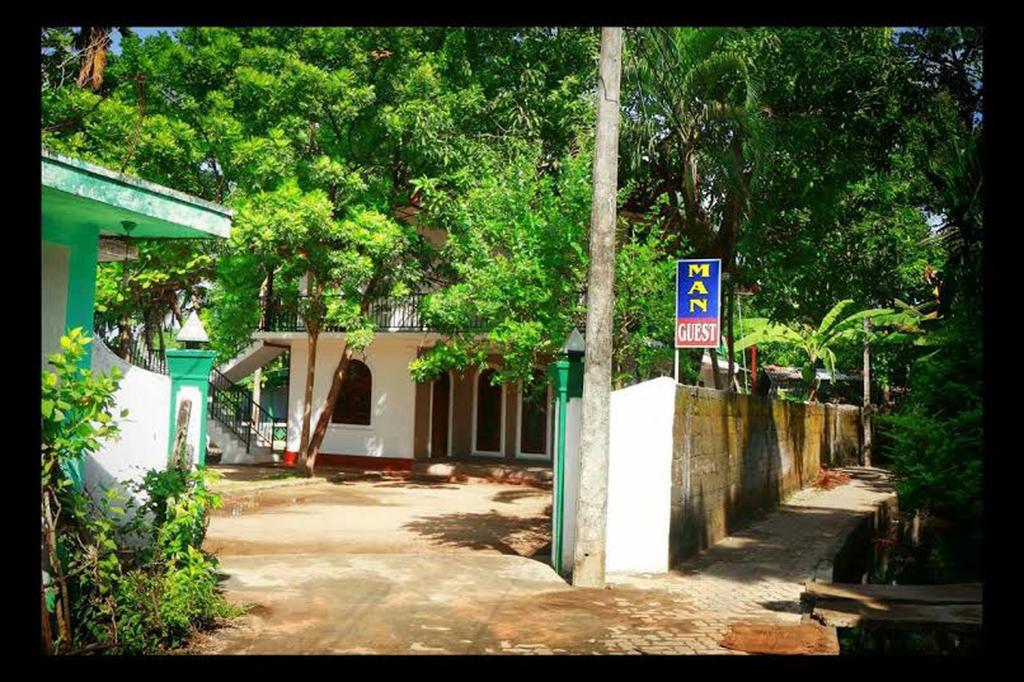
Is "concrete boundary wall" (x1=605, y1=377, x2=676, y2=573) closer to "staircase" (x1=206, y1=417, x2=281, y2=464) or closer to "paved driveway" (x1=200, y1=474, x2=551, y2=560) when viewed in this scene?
"paved driveway" (x1=200, y1=474, x2=551, y2=560)

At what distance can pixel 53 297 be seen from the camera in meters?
6.64

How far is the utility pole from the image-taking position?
8.66 metres

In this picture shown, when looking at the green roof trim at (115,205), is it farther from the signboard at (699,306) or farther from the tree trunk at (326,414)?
the tree trunk at (326,414)

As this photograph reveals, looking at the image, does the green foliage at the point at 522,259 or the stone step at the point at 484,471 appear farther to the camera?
the stone step at the point at 484,471

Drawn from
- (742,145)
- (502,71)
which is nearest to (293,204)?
(502,71)

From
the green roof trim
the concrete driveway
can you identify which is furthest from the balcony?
the green roof trim

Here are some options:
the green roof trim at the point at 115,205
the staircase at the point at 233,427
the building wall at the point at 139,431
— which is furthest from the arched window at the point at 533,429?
the green roof trim at the point at 115,205

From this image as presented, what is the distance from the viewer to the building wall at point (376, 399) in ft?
74.1

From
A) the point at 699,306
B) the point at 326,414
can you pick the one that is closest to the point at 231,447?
the point at 326,414

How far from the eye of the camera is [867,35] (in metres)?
14.7

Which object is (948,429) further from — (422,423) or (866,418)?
(866,418)

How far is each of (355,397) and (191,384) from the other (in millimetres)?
15833

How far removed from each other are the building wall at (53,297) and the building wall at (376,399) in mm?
15665
